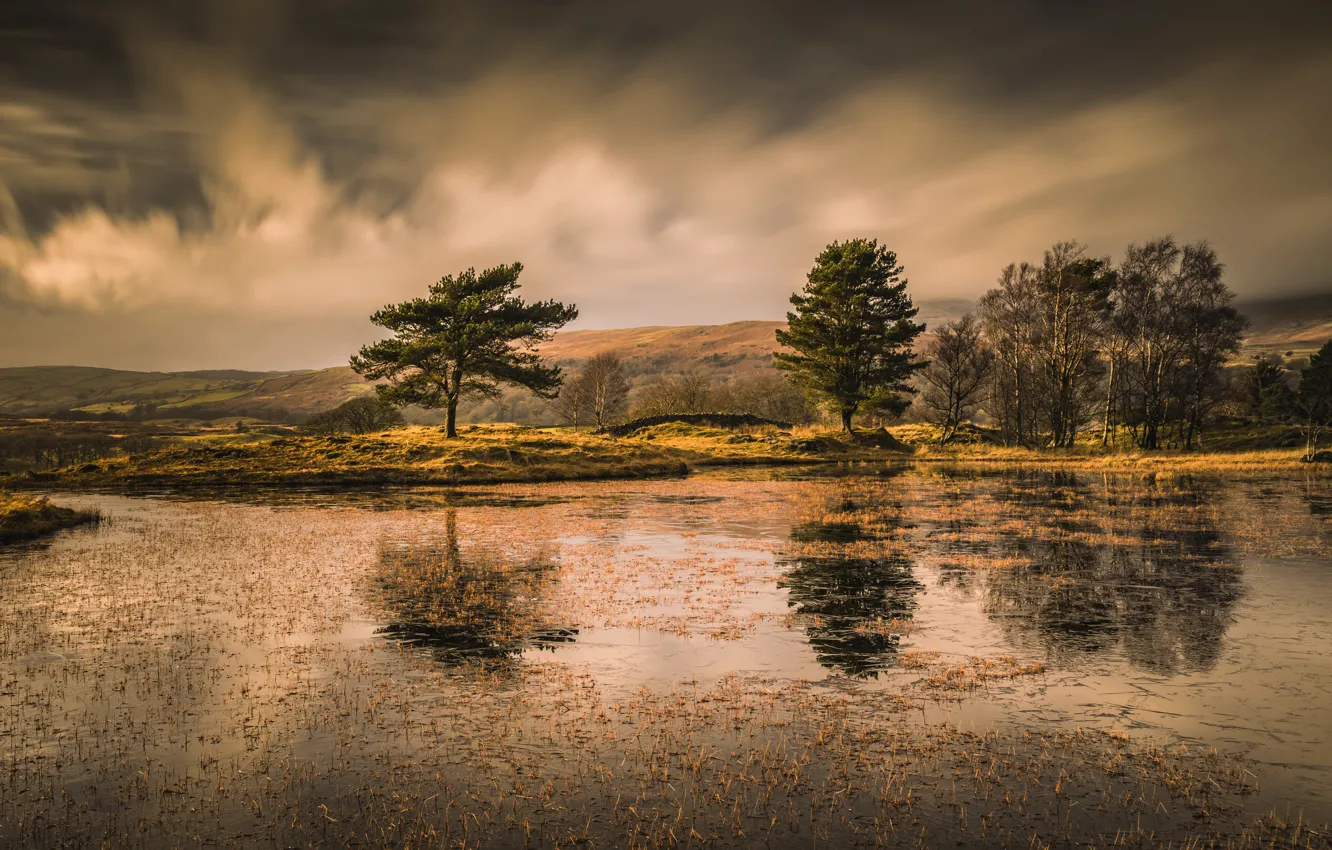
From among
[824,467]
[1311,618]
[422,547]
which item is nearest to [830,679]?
[1311,618]

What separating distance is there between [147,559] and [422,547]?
7.17m

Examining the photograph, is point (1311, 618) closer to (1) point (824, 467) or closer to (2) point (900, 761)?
(2) point (900, 761)

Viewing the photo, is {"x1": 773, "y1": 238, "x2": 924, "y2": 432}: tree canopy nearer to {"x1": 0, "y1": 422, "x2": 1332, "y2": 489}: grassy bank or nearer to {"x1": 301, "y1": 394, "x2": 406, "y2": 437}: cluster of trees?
{"x1": 0, "y1": 422, "x2": 1332, "y2": 489}: grassy bank

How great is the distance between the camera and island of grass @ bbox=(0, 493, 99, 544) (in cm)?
2630

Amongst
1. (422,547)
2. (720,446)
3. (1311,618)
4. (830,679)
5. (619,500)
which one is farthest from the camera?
(720,446)

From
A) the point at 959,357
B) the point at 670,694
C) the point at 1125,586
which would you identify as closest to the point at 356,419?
the point at 959,357

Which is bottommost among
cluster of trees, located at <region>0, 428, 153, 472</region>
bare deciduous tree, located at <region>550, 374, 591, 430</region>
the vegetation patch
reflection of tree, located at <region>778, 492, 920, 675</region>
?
reflection of tree, located at <region>778, 492, 920, 675</region>

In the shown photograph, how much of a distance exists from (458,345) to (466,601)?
50134 mm

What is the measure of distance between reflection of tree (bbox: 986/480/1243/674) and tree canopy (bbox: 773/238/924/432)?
47.9m

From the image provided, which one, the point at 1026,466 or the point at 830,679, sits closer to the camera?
the point at 830,679

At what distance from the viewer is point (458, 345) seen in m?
63.2

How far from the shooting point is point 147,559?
830 inches

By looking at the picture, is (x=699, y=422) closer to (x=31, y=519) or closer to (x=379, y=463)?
(x=379, y=463)

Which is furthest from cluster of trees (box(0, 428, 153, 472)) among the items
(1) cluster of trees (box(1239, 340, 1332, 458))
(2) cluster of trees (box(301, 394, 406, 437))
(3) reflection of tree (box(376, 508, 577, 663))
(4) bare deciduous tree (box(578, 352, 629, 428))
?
(1) cluster of trees (box(1239, 340, 1332, 458))
